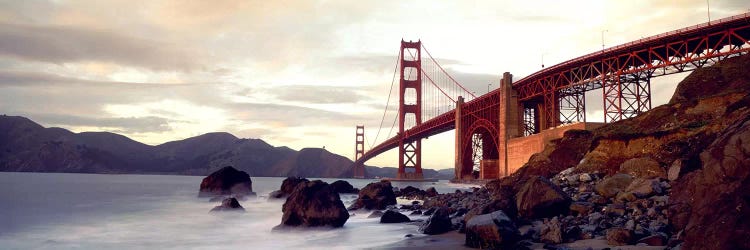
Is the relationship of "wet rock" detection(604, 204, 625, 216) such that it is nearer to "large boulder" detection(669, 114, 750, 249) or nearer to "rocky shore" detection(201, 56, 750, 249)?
"rocky shore" detection(201, 56, 750, 249)

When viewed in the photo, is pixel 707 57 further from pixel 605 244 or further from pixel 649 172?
pixel 605 244

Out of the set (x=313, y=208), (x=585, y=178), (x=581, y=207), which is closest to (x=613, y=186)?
(x=581, y=207)

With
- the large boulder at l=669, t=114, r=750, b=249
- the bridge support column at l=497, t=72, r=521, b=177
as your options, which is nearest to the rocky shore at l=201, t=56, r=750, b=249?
the large boulder at l=669, t=114, r=750, b=249

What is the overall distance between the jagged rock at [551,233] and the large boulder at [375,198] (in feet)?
43.0

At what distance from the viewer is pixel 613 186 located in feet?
42.5

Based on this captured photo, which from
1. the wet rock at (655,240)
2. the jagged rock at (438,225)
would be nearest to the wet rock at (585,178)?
the jagged rock at (438,225)

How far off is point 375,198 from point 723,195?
17878mm

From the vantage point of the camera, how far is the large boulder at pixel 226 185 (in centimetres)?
4324

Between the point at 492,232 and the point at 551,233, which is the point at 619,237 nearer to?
the point at 551,233

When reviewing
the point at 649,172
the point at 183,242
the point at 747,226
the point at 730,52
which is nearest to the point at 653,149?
the point at 649,172

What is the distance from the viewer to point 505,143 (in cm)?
4947

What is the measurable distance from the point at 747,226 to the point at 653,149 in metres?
13.2

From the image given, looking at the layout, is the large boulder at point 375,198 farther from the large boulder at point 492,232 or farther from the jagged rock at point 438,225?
the large boulder at point 492,232

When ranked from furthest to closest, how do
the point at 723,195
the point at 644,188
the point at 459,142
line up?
1. the point at 459,142
2. the point at 644,188
3. the point at 723,195
